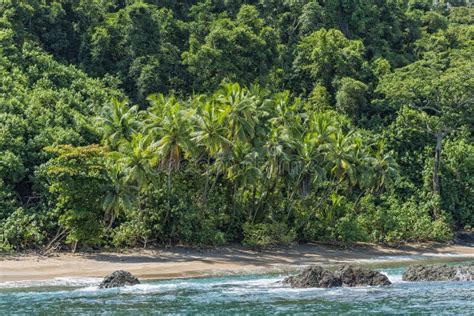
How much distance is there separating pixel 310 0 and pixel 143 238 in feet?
137

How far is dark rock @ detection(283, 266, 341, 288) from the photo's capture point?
3731 centimetres

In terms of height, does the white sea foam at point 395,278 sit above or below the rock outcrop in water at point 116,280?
above

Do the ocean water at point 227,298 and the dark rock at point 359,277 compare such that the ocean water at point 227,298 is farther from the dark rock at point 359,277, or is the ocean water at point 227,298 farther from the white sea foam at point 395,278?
the dark rock at point 359,277

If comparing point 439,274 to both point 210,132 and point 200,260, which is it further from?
point 210,132

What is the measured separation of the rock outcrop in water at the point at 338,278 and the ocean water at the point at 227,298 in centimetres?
71

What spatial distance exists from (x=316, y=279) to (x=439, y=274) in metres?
6.97

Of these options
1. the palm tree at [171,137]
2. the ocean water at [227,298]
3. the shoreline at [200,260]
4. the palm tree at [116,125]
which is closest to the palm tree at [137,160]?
the palm tree at [171,137]

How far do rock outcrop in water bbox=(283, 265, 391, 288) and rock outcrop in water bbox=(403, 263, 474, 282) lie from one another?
277 centimetres

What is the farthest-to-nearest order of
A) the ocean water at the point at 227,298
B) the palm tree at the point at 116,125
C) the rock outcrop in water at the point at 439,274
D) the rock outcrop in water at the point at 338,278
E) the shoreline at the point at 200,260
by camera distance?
the palm tree at the point at 116,125
the shoreline at the point at 200,260
the rock outcrop in water at the point at 439,274
the rock outcrop in water at the point at 338,278
the ocean water at the point at 227,298

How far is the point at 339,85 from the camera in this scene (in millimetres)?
73062

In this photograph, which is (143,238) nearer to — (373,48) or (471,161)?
(471,161)

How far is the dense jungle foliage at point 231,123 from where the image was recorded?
163ft

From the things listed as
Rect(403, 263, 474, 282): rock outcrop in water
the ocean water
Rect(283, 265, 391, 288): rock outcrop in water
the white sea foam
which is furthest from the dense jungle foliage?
Rect(403, 263, 474, 282): rock outcrop in water

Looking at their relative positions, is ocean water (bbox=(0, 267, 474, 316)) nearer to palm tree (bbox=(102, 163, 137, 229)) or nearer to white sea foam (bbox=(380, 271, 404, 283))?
white sea foam (bbox=(380, 271, 404, 283))
